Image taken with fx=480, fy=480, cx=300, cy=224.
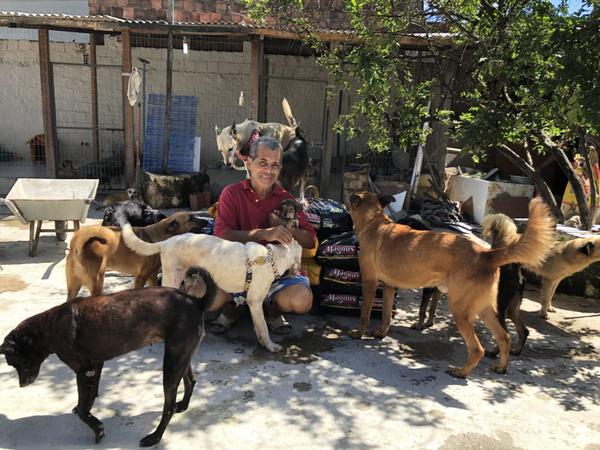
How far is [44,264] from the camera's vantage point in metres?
5.68

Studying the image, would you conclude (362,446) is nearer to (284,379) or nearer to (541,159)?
A: (284,379)

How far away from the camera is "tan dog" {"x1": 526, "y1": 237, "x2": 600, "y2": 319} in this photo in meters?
4.46

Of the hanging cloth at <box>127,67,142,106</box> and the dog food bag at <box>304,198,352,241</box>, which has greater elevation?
the hanging cloth at <box>127,67,142,106</box>

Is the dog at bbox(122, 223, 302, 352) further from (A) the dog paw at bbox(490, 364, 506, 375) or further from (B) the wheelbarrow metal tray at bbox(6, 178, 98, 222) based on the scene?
(B) the wheelbarrow metal tray at bbox(6, 178, 98, 222)

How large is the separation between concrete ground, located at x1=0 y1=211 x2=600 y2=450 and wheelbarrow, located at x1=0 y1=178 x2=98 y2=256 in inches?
68.7

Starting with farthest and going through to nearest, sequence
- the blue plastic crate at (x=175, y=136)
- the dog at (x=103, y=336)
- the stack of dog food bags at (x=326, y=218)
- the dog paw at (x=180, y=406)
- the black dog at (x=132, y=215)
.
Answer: the blue plastic crate at (x=175, y=136)
the black dog at (x=132, y=215)
the stack of dog food bags at (x=326, y=218)
the dog paw at (x=180, y=406)
the dog at (x=103, y=336)

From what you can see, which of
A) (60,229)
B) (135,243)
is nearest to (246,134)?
(60,229)

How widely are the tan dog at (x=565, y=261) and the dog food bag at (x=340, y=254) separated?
1773mm

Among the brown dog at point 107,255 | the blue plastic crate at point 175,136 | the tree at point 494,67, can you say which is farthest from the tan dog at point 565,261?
the blue plastic crate at point 175,136

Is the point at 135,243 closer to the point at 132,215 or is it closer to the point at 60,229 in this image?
the point at 132,215

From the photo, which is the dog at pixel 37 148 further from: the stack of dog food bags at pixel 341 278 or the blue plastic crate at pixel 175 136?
the stack of dog food bags at pixel 341 278

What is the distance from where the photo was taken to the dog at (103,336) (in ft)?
8.23

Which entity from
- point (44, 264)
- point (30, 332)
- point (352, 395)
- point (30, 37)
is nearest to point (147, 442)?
point (30, 332)

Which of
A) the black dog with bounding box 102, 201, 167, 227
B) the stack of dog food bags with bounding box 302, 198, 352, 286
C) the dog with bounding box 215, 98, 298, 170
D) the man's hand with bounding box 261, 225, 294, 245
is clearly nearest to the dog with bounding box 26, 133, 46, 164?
the dog with bounding box 215, 98, 298, 170
